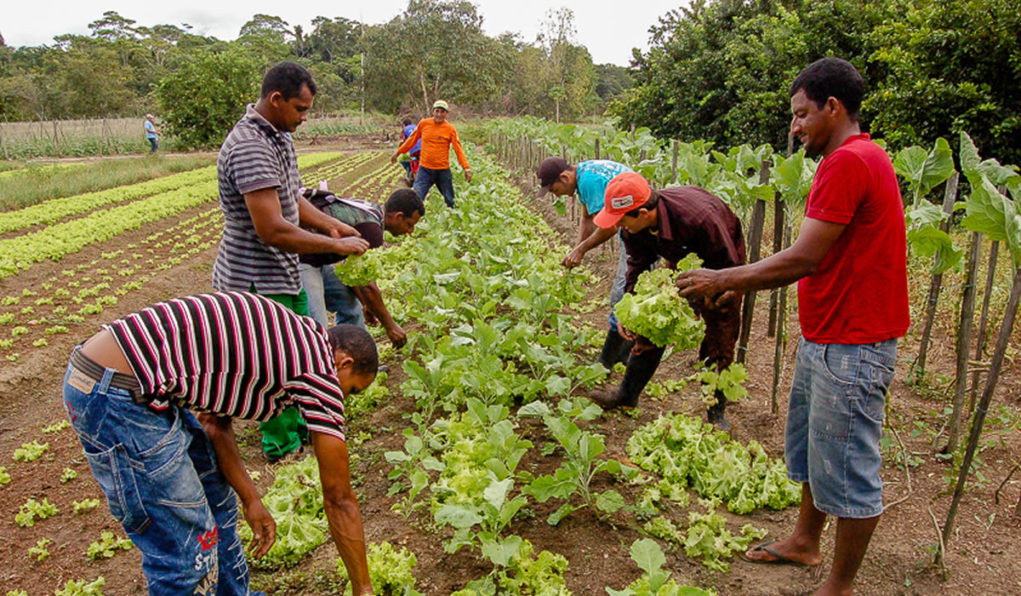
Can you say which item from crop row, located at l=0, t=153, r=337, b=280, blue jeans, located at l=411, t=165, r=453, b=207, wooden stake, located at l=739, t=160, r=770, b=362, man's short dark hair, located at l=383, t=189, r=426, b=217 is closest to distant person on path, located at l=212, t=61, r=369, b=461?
man's short dark hair, located at l=383, t=189, r=426, b=217

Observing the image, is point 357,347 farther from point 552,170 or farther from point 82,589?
point 552,170

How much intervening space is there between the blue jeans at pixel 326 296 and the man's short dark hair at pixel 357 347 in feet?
4.91

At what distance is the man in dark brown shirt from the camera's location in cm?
361

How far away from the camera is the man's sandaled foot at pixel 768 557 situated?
298 cm

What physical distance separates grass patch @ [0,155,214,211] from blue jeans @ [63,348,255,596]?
1629 cm

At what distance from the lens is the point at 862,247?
7.74 feet

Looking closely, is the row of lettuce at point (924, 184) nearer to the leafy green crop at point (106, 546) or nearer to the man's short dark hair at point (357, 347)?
the man's short dark hair at point (357, 347)

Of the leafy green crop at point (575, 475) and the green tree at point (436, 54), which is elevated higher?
the green tree at point (436, 54)

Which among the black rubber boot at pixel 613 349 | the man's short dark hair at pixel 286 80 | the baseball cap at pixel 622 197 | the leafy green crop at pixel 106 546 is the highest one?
the man's short dark hair at pixel 286 80

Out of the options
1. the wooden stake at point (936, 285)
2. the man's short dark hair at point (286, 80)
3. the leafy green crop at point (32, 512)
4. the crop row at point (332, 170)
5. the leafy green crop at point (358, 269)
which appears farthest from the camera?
Answer: the crop row at point (332, 170)

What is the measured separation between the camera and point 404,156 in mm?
11805

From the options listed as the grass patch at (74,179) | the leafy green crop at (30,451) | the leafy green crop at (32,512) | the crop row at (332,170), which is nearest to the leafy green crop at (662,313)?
the leafy green crop at (32,512)

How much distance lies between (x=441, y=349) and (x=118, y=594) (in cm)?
225

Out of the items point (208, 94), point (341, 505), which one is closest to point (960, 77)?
point (341, 505)
